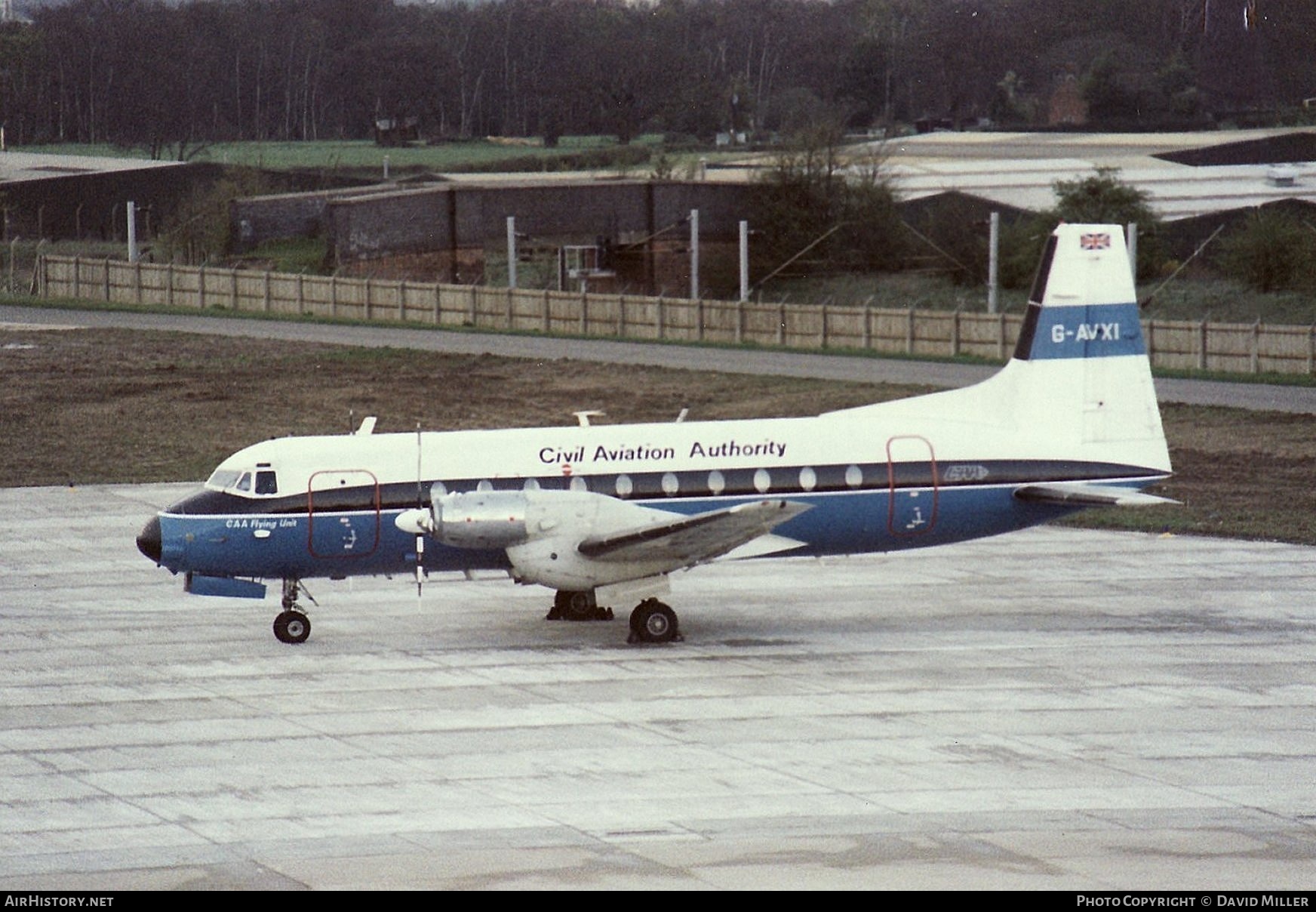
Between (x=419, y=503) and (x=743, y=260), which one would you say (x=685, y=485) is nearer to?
(x=419, y=503)

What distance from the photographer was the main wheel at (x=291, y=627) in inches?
1135

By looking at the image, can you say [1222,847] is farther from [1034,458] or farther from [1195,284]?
[1195,284]

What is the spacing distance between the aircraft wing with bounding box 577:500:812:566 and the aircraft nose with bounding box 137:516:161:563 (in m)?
6.58

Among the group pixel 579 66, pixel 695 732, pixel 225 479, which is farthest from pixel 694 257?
pixel 579 66

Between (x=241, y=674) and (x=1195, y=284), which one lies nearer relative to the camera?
(x=241, y=674)

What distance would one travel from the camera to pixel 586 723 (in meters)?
24.2

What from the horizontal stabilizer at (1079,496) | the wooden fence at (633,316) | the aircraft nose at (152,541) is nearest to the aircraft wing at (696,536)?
the horizontal stabilizer at (1079,496)

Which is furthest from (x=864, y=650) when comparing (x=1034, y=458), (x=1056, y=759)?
(x=1056, y=759)

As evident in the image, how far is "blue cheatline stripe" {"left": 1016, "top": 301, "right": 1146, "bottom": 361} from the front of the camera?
3005 centimetres

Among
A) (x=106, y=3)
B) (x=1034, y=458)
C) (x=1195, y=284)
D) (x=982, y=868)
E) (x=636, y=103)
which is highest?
(x=106, y=3)

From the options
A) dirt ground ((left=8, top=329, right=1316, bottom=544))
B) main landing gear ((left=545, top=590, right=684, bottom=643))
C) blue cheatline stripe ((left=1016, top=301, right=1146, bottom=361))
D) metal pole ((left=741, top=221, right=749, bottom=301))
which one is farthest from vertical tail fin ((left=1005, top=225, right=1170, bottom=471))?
metal pole ((left=741, top=221, right=749, bottom=301))

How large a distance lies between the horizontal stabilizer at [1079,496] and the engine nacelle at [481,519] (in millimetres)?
8185

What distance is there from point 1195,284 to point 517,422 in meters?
38.7

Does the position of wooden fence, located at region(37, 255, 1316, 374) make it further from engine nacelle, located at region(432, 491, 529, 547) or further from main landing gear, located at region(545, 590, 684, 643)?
engine nacelle, located at region(432, 491, 529, 547)
